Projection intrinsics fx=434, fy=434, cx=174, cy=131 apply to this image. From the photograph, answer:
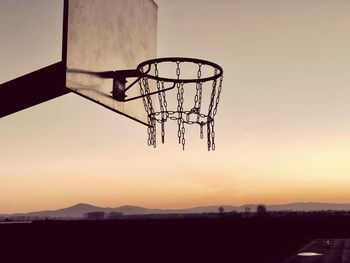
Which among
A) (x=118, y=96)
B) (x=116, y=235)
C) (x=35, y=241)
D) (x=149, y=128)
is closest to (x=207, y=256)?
(x=116, y=235)

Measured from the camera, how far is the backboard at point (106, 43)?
316 cm

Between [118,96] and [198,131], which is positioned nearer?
[118,96]

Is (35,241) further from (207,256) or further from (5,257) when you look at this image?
(207,256)

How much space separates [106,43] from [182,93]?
0.84 meters

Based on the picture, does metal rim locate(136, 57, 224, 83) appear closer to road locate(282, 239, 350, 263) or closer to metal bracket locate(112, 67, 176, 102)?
metal bracket locate(112, 67, 176, 102)

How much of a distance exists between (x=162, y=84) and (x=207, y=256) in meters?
8.60

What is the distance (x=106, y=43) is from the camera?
3807mm

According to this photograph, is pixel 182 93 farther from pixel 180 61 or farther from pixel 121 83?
pixel 121 83

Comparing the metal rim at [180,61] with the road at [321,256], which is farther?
the road at [321,256]

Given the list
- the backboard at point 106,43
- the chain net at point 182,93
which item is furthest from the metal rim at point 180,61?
the backboard at point 106,43

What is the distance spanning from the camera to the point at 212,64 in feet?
13.3

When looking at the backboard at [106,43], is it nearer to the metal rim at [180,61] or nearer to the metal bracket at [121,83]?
the metal bracket at [121,83]

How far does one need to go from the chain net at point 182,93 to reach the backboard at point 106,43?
0.17m

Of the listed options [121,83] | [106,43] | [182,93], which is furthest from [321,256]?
[106,43]
